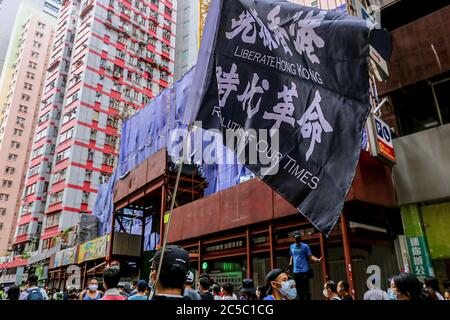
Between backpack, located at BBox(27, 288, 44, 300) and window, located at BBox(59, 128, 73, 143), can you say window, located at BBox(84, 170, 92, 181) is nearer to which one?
window, located at BBox(59, 128, 73, 143)

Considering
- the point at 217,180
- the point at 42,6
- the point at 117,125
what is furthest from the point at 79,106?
the point at 42,6

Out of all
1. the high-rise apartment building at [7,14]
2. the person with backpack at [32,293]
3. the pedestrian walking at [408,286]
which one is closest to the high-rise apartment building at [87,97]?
the high-rise apartment building at [7,14]


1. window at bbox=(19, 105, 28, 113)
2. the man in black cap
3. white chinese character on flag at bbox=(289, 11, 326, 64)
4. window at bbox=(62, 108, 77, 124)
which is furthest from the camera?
window at bbox=(19, 105, 28, 113)

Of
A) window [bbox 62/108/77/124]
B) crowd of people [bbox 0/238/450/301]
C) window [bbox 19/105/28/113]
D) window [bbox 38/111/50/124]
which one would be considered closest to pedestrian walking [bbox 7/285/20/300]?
crowd of people [bbox 0/238/450/301]

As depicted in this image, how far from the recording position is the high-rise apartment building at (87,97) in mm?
44812

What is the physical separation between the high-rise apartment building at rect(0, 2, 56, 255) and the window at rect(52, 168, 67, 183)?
19556mm

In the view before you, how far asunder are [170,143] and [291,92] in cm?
1566

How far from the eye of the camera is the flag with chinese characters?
3.89 meters

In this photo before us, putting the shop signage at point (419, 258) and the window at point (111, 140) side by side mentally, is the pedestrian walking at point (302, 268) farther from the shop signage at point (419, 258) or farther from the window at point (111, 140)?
the window at point (111, 140)

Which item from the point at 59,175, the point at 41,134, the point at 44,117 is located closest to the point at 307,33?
the point at 59,175

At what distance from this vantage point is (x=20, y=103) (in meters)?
65.6
